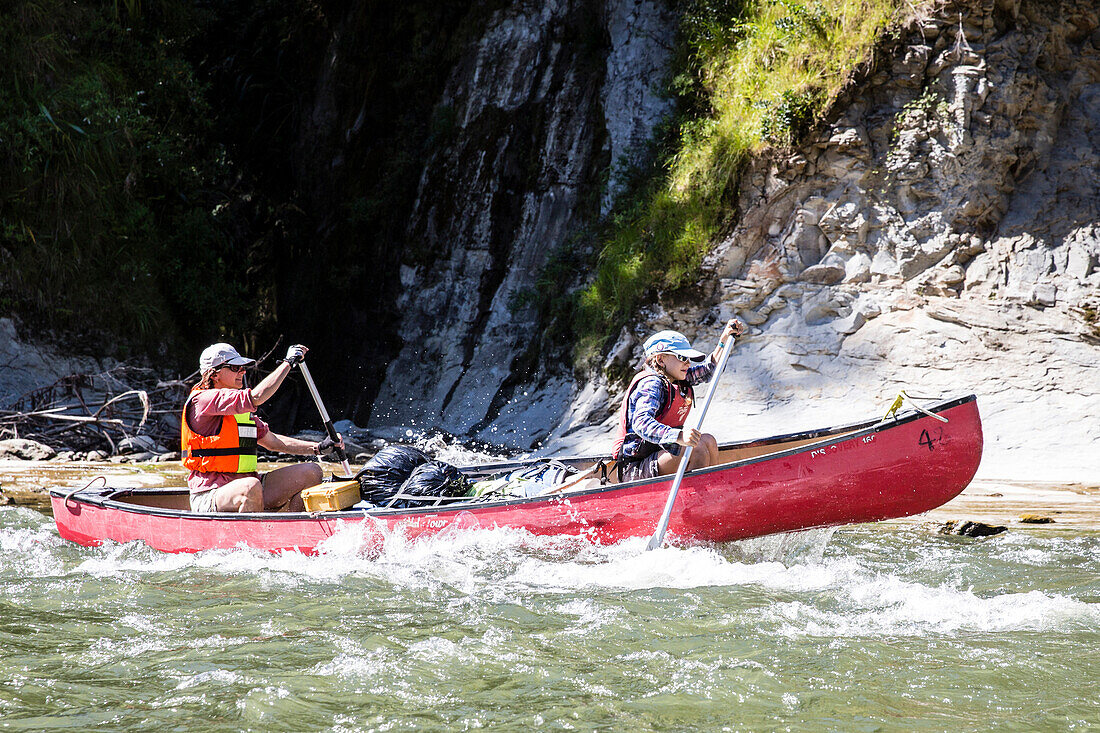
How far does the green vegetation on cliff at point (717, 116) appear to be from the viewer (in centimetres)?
1178

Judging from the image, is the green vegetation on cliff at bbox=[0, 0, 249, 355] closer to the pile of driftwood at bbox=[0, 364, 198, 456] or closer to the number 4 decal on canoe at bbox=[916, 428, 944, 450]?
the pile of driftwood at bbox=[0, 364, 198, 456]

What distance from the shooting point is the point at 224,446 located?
6.41 metres

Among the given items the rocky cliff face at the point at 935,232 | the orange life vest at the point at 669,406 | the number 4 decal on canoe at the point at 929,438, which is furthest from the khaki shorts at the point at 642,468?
the rocky cliff face at the point at 935,232

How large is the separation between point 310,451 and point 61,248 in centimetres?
1092

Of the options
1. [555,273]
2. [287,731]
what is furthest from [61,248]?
[287,731]

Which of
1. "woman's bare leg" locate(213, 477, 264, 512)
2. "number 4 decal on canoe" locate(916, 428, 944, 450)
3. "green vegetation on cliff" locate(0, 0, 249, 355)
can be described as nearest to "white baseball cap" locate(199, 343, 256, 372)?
"woman's bare leg" locate(213, 477, 264, 512)

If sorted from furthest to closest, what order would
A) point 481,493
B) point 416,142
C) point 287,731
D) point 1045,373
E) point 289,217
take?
point 289,217 → point 416,142 → point 1045,373 → point 481,493 → point 287,731

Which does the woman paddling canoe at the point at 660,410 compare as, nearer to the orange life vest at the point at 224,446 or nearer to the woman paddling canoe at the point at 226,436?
the woman paddling canoe at the point at 226,436

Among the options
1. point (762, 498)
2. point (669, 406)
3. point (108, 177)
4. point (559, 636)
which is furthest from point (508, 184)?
point (559, 636)

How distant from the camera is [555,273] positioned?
1509cm

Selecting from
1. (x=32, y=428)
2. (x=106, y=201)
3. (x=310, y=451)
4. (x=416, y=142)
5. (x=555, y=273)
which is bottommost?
(x=32, y=428)

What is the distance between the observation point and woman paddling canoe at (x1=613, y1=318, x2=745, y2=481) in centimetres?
594

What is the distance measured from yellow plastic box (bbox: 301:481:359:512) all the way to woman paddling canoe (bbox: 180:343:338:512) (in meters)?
0.36

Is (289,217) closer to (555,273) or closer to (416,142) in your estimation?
(416,142)
